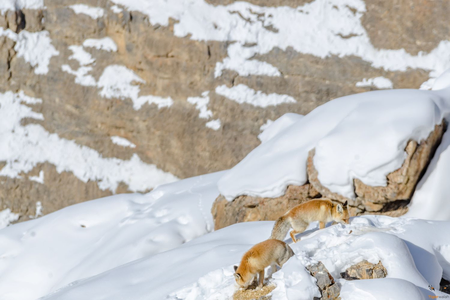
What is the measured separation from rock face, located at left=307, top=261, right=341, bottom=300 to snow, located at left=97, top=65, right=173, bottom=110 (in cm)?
1111

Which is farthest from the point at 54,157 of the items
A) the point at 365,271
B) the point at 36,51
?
the point at 365,271

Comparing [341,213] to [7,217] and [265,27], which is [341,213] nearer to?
[265,27]

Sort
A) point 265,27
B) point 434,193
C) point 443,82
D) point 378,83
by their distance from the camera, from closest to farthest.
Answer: point 434,193
point 443,82
point 378,83
point 265,27

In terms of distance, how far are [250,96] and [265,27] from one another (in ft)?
7.30

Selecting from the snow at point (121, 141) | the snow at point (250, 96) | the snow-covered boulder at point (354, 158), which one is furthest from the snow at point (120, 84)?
the snow-covered boulder at point (354, 158)

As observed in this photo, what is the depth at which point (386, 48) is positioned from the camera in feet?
43.1

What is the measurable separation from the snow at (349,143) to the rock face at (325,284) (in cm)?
322

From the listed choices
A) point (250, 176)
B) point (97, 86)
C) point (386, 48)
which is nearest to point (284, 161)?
point (250, 176)

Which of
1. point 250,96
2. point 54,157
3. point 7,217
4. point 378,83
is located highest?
point 378,83

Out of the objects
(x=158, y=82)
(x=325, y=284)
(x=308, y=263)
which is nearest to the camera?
(x=325, y=284)

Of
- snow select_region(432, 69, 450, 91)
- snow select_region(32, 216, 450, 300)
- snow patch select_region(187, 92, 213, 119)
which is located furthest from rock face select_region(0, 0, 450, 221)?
snow select_region(32, 216, 450, 300)

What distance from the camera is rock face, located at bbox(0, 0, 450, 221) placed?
13219 mm

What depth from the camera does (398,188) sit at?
22.4 feet

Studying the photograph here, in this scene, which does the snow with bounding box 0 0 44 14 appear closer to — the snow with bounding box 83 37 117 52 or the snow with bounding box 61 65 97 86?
the snow with bounding box 83 37 117 52
